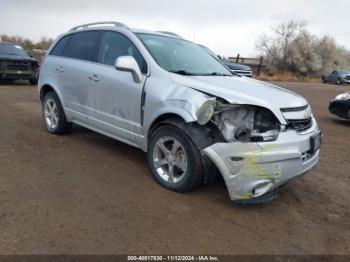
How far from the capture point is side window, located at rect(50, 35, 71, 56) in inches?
240

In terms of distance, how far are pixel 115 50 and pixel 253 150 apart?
2.49 meters

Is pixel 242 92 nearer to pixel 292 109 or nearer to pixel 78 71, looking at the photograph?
pixel 292 109

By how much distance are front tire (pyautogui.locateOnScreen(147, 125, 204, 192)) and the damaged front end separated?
25 cm

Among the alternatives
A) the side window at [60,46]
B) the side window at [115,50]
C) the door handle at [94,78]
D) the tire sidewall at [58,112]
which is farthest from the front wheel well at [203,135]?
the side window at [60,46]

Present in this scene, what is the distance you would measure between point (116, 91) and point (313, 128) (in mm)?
2379

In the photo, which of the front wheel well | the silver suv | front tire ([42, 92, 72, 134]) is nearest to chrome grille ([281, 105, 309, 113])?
the silver suv

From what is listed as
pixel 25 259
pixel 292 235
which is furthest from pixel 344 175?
pixel 25 259

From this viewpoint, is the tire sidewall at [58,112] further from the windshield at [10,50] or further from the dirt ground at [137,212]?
the windshield at [10,50]

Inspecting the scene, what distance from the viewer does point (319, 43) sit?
2130 inches

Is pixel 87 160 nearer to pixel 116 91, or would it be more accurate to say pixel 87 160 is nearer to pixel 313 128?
pixel 116 91

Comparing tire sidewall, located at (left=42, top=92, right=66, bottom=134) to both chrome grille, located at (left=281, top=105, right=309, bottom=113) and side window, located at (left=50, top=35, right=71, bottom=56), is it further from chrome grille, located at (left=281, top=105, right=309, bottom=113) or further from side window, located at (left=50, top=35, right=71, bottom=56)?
chrome grille, located at (left=281, top=105, right=309, bottom=113)

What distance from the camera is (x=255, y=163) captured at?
3463 mm

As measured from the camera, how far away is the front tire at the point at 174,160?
150 inches

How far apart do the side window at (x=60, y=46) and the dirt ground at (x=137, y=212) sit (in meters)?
1.69
